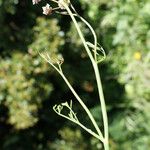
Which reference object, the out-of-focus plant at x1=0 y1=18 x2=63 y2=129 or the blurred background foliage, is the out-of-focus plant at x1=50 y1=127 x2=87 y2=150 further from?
the out-of-focus plant at x1=0 y1=18 x2=63 y2=129

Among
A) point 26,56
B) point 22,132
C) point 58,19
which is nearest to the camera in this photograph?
point 26,56

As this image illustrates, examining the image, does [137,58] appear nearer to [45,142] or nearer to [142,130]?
[142,130]

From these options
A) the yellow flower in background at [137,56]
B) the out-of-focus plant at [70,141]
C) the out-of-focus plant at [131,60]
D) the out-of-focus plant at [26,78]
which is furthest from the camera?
the out-of-focus plant at [70,141]

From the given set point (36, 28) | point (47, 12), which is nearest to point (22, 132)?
point (36, 28)

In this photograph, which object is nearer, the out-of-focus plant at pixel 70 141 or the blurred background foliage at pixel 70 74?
the blurred background foliage at pixel 70 74

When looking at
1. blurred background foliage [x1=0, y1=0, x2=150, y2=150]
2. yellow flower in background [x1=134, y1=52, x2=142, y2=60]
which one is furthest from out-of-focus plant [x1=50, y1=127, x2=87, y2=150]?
yellow flower in background [x1=134, y1=52, x2=142, y2=60]

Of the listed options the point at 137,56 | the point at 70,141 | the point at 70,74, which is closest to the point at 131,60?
the point at 137,56

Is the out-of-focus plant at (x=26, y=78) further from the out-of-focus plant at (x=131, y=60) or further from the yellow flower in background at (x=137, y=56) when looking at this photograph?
the yellow flower in background at (x=137, y=56)

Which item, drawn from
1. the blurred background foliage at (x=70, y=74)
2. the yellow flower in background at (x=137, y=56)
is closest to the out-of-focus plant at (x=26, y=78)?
the blurred background foliage at (x=70, y=74)
